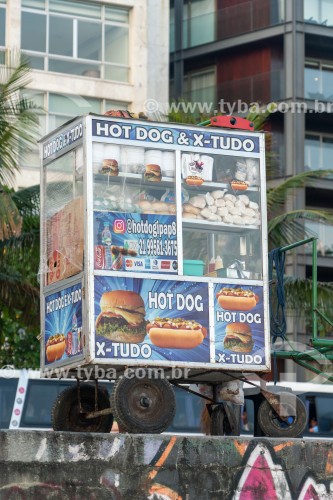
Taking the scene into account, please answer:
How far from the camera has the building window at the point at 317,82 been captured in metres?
45.2

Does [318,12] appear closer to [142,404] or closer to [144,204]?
[144,204]

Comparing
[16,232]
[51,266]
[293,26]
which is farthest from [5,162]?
[293,26]

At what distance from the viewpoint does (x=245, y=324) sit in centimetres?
1187

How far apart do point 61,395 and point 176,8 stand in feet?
122

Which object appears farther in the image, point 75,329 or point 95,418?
point 95,418

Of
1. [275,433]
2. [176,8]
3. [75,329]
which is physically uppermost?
[176,8]

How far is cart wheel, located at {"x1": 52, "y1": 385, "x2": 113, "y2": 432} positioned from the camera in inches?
487

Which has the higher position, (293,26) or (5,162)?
(293,26)

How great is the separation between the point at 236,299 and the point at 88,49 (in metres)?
29.6

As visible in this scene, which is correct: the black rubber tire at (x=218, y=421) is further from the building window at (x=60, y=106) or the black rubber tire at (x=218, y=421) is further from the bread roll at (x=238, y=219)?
the building window at (x=60, y=106)

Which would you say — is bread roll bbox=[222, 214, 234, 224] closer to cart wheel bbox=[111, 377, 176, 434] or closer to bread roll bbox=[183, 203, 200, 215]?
bread roll bbox=[183, 203, 200, 215]

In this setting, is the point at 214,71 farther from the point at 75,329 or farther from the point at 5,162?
the point at 75,329

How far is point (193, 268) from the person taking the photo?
11.8m

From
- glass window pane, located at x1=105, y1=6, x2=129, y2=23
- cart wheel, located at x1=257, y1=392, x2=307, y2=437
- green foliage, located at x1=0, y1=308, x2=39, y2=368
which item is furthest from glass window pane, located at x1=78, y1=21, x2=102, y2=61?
cart wheel, located at x1=257, y1=392, x2=307, y2=437
